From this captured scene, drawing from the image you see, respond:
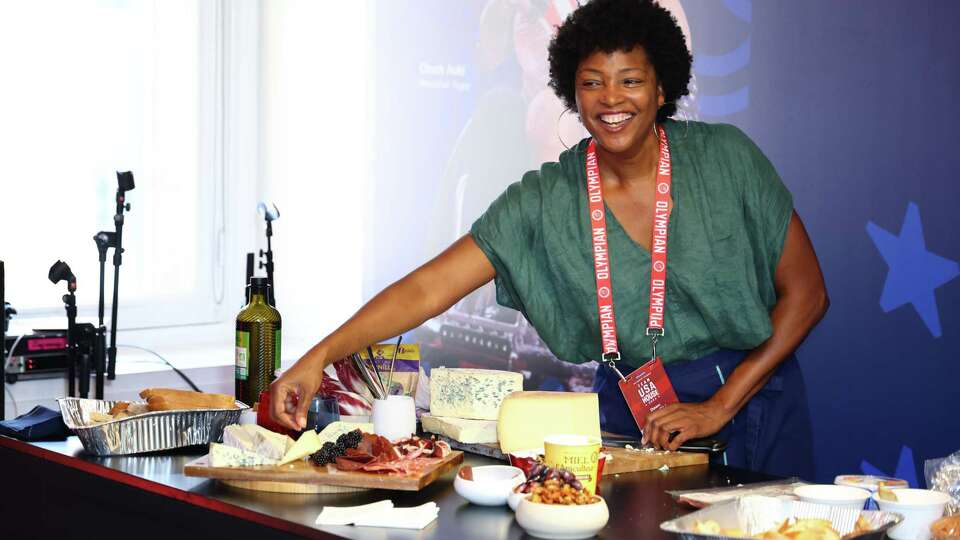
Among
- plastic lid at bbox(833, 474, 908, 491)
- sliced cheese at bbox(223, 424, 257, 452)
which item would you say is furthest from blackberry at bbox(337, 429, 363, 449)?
plastic lid at bbox(833, 474, 908, 491)

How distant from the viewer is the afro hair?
240 centimetres

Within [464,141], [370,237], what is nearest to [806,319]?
[464,141]

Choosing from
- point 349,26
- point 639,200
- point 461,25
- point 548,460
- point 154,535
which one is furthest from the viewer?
point 349,26

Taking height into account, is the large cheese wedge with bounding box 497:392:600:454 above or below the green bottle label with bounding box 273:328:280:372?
below

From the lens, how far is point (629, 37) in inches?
94.4

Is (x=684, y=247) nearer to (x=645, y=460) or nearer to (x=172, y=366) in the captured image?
(x=645, y=460)

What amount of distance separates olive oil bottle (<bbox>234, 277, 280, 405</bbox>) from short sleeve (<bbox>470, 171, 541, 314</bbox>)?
0.48m

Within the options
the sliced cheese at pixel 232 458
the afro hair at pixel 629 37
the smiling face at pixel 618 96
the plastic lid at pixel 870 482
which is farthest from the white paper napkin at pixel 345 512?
the afro hair at pixel 629 37

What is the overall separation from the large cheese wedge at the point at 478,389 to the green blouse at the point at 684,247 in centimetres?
33

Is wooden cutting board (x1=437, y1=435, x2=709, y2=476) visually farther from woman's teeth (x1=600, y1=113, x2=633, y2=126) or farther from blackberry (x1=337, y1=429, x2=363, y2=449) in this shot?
woman's teeth (x1=600, y1=113, x2=633, y2=126)

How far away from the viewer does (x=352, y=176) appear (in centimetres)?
472

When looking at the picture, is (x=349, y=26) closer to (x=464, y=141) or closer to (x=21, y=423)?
(x=464, y=141)

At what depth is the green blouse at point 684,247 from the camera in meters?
2.49

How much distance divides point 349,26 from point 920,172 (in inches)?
95.9
